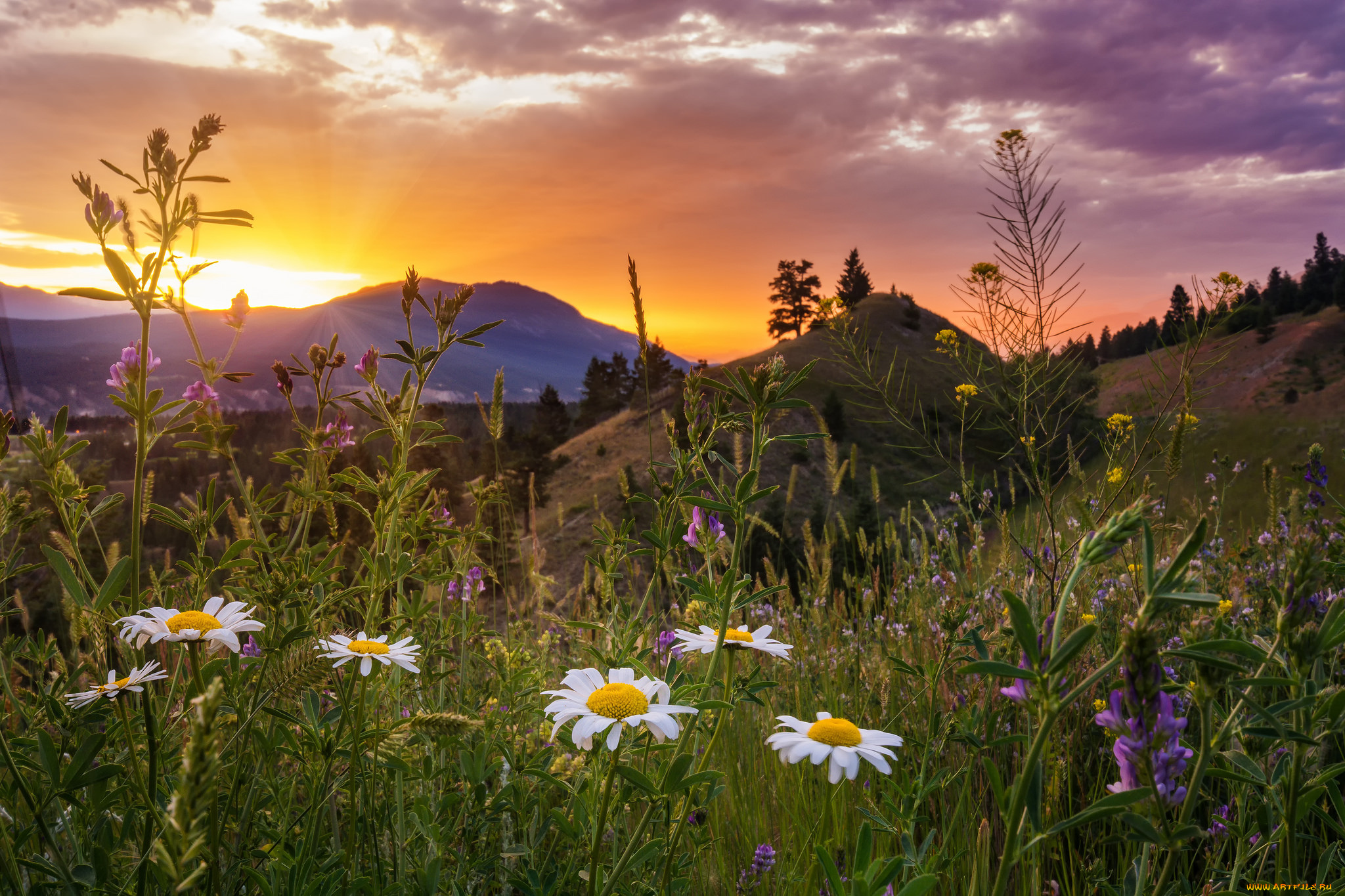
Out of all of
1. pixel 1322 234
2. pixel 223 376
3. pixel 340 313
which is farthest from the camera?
pixel 340 313

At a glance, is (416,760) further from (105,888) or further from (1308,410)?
(1308,410)

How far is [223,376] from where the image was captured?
194 cm

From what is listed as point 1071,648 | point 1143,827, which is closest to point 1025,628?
point 1071,648

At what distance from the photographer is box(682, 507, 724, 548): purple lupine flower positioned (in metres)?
1.80

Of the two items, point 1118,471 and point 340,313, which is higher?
point 340,313

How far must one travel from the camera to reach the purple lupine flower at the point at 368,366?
7.07 ft

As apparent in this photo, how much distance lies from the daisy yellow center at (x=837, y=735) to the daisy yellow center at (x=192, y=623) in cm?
113

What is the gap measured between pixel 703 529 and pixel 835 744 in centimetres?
71

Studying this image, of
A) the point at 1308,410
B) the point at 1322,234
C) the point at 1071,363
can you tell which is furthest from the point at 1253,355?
the point at 1071,363

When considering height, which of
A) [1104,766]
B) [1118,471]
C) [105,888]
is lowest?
[1104,766]

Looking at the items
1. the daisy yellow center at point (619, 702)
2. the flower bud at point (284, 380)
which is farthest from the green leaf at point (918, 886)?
the flower bud at point (284, 380)

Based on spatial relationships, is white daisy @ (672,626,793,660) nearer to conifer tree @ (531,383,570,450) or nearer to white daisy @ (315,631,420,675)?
white daisy @ (315,631,420,675)

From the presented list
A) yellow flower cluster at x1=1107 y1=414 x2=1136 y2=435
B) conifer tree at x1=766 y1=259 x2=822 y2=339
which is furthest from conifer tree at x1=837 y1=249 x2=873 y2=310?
yellow flower cluster at x1=1107 y1=414 x2=1136 y2=435

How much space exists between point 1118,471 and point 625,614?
2.21 meters
